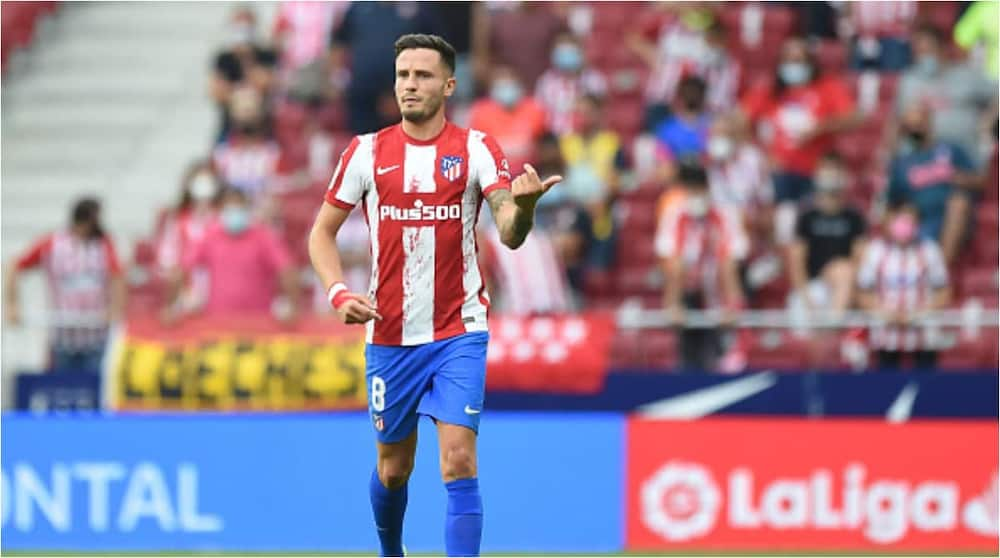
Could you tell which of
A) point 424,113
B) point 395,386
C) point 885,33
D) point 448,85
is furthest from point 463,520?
point 885,33

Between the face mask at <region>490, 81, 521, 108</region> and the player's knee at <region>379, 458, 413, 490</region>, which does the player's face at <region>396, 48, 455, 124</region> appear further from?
the face mask at <region>490, 81, 521, 108</region>

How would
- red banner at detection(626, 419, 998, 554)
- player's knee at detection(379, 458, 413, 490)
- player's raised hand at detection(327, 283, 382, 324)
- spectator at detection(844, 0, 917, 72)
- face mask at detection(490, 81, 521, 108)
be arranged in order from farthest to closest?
spectator at detection(844, 0, 917, 72)
face mask at detection(490, 81, 521, 108)
red banner at detection(626, 419, 998, 554)
player's knee at detection(379, 458, 413, 490)
player's raised hand at detection(327, 283, 382, 324)

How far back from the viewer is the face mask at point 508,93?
16.2m

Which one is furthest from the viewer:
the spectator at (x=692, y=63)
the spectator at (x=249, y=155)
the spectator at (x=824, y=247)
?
the spectator at (x=249, y=155)

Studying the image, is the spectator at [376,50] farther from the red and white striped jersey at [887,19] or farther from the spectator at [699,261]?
the red and white striped jersey at [887,19]

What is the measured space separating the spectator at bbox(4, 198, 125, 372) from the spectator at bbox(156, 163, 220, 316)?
1.37 feet

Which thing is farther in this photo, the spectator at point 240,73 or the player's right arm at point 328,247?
the spectator at point 240,73

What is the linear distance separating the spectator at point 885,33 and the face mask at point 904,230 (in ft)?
8.24

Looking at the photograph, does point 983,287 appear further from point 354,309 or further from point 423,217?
point 354,309

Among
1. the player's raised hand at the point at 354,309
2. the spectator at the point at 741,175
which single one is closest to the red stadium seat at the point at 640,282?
the spectator at the point at 741,175

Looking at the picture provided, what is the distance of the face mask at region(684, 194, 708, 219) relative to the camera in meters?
14.6

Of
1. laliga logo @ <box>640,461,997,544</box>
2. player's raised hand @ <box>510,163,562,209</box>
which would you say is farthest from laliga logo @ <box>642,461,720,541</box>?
player's raised hand @ <box>510,163,562,209</box>

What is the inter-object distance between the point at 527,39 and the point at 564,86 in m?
0.59

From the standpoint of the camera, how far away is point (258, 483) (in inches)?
525
